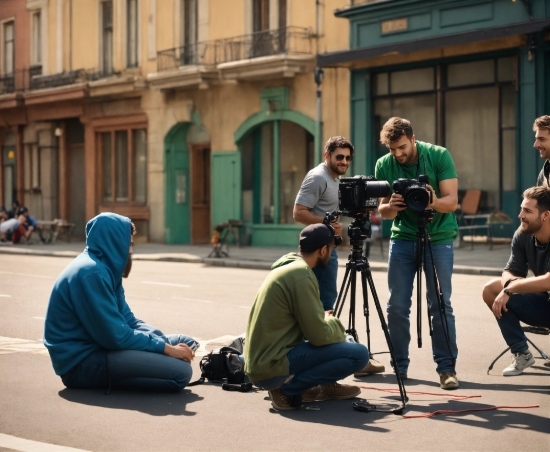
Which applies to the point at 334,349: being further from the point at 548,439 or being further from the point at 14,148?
the point at 14,148

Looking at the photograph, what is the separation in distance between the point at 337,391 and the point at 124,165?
28.3 metres

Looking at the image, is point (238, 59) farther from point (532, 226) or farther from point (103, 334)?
point (103, 334)

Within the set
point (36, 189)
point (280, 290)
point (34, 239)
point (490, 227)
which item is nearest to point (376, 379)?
point (280, 290)

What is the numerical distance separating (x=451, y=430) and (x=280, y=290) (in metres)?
1.47

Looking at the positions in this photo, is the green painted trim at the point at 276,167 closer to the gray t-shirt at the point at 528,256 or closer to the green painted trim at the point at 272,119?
the green painted trim at the point at 272,119

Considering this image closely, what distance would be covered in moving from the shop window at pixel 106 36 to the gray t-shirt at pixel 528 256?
1116 inches

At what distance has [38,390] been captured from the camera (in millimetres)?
8609

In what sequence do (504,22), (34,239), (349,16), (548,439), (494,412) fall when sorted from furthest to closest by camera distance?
(34,239)
(349,16)
(504,22)
(494,412)
(548,439)

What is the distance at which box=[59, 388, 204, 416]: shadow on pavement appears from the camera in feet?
25.8

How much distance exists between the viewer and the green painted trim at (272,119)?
2836cm

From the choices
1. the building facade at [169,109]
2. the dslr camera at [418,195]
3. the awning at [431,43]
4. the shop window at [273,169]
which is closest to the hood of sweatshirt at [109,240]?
the dslr camera at [418,195]

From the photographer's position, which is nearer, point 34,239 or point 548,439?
point 548,439

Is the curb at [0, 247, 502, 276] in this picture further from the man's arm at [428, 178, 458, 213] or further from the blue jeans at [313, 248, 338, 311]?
the man's arm at [428, 178, 458, 213]

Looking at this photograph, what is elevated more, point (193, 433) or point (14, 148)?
point (14, 148)
